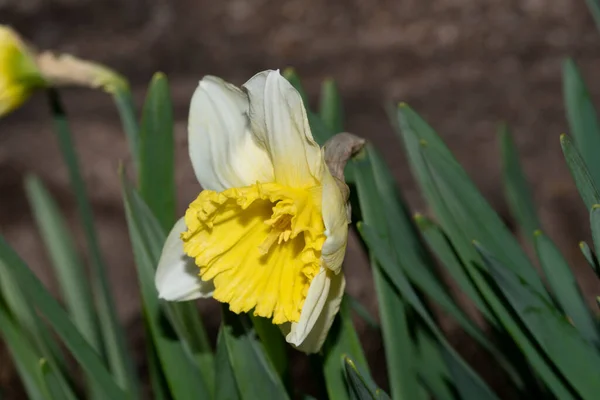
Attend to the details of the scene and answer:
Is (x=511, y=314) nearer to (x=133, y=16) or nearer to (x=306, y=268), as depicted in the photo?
(x=306, y=268)

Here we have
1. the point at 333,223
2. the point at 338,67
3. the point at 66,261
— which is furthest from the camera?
the point at 338,67

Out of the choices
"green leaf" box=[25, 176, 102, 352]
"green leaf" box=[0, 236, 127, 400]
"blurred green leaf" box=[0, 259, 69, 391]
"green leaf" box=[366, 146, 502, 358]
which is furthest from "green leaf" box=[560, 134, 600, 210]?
"green leaf" box=[25, 176, 102, 352]

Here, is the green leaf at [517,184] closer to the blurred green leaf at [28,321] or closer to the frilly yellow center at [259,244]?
the frilly yellow center at [259,244]

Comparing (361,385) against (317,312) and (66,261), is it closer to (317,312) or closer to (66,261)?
(317,312)

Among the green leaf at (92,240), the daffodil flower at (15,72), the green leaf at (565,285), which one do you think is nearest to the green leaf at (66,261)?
the green leaf at (92,240)

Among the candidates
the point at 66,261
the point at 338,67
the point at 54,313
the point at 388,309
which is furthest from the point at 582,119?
the point at 338,67
